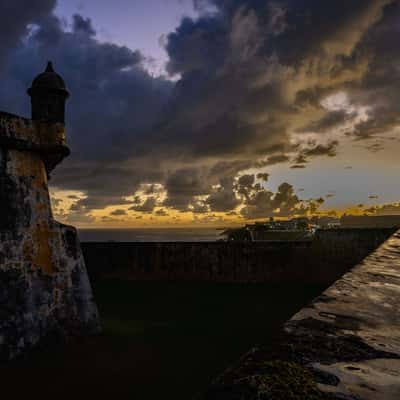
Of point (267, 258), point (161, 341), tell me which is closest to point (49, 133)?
point (161, 341)

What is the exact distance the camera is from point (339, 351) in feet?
4.40

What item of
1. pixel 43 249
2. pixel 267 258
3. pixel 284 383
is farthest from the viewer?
pixel 267 258

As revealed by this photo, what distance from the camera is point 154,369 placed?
676 cm

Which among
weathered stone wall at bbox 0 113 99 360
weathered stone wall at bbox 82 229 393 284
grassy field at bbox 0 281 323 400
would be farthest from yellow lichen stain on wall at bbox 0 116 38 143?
weathered stone wall at bbox 82 229 393 284

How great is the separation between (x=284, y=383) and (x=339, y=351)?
0.44 m

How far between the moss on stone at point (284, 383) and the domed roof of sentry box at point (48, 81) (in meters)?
8.43

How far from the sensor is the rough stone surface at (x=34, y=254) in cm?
668

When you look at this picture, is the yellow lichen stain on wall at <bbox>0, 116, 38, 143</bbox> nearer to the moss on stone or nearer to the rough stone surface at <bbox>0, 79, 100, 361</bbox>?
the rough stone surface at <bbox>0, 79, 100, 361</bbox>

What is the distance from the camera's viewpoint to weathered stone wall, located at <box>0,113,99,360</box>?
668cm

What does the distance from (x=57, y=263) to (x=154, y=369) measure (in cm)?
305

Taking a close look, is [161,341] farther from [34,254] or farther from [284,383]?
[284,383]

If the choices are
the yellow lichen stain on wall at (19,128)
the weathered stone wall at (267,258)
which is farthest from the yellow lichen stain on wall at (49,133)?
the weathered stone wall at (267,258)

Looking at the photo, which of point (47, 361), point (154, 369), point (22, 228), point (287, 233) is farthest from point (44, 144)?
point (287, 233)

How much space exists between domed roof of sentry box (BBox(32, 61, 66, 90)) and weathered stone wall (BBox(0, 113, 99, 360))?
3.08ft
